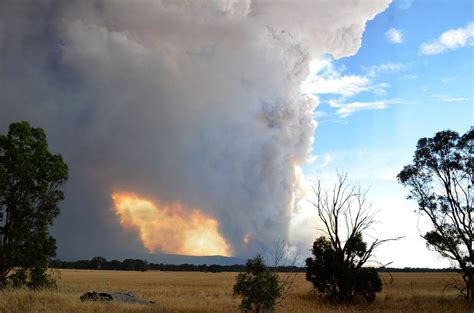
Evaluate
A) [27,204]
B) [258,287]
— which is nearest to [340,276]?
[258,287]

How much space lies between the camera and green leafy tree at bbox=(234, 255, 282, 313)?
20.4m

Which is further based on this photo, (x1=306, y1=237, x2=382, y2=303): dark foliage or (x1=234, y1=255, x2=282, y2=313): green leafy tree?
(x1=306, y1=237, x2=382, y2=303): dark foliage

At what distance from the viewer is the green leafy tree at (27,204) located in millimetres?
31609

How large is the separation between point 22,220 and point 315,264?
77.8 ft

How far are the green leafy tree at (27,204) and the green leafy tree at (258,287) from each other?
18267 millimetres

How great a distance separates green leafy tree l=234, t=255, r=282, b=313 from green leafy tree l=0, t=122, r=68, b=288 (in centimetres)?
1827

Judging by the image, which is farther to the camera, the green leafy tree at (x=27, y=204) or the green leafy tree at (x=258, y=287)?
the green leafy tree at (x=27, y=204)

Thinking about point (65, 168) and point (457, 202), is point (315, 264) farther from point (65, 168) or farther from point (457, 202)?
point (65, 168)

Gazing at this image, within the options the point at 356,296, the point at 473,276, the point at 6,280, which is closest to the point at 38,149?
the point at 6,280

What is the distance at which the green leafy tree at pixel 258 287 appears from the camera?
20.4m

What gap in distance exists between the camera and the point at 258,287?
20500mm

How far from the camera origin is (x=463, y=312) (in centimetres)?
2455

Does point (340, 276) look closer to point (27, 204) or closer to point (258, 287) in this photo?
point (258, 287)

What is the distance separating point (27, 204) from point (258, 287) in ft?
67.1
